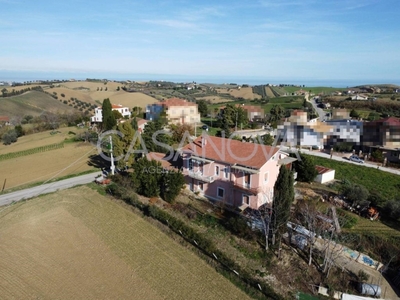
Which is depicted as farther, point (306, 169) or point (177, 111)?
point (177, 111)

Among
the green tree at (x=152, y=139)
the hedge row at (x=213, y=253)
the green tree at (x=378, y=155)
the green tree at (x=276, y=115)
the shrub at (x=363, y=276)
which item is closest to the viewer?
the hedge row at (x=213, y=253)

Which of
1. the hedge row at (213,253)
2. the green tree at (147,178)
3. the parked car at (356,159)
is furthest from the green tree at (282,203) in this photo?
the parked car at (356,159)

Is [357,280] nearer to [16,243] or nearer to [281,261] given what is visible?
[281,261]

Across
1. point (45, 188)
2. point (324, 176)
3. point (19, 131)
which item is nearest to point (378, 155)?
point (324, 176)

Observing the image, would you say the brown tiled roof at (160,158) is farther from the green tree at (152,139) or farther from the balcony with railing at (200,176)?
the balcony with railing at (200,176)

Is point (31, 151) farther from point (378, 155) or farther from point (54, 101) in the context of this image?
point (54, 101)
